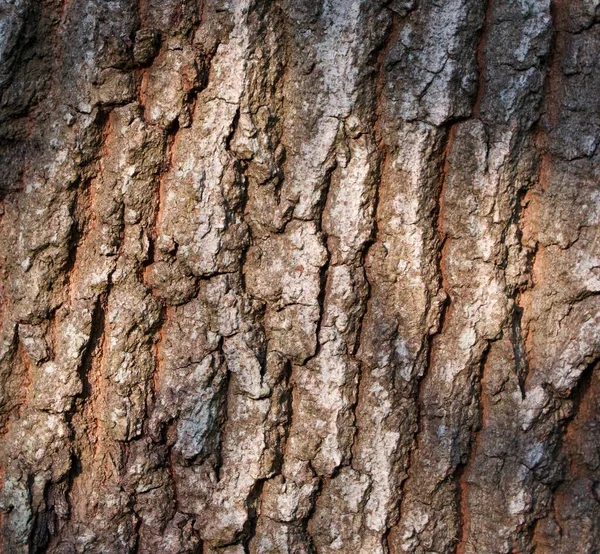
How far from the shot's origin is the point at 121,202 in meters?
1.43

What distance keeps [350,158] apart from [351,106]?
0.09 metres

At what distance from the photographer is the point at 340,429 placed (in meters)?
1.49

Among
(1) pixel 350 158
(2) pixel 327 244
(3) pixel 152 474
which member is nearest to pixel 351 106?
(1) pixel 350 158

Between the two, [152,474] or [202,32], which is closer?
[202,32]

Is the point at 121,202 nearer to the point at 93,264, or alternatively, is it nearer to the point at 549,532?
the point at 93,264

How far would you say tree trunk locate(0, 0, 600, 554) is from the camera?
4.59 ft

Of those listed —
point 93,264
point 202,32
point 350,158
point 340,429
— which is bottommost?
point 340,429

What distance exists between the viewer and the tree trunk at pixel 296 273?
140 cm

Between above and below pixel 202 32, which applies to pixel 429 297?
below

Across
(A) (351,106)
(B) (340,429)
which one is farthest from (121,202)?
(B) (340,429)

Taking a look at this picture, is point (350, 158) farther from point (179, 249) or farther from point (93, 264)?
point (93, 264)

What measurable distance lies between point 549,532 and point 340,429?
48 cm

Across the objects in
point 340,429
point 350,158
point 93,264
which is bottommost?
point 340,429

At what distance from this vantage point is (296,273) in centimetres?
144
